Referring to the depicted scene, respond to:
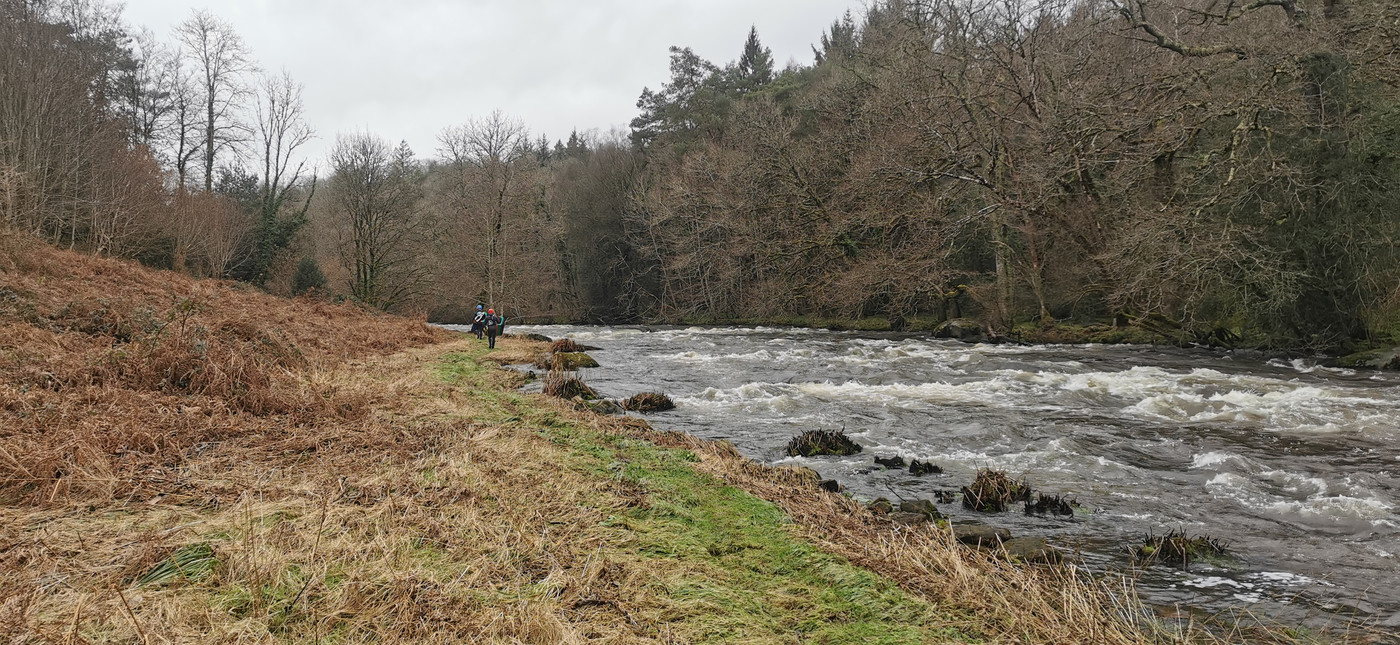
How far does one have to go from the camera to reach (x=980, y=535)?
497 cm

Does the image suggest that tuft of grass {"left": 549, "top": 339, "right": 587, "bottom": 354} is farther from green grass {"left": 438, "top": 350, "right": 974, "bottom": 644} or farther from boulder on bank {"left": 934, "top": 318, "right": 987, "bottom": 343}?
green grass {"left": 438, "top": 350, "right": 974, "bottom": 644}

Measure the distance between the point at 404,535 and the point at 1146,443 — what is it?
8858 millimetres

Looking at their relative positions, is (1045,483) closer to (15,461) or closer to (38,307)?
(15,461)

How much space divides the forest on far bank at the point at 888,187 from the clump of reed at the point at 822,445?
1283cm

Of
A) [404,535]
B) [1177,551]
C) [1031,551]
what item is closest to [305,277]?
[404,535]

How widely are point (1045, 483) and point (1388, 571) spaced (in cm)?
266

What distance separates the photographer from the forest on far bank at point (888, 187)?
51.5ft

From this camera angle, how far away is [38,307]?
328 inches

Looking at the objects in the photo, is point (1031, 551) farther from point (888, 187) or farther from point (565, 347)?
point (888, 187)

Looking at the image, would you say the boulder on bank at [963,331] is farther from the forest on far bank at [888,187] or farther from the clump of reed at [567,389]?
the clump of reed at [567,389]

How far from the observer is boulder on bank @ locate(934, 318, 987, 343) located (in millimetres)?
24603

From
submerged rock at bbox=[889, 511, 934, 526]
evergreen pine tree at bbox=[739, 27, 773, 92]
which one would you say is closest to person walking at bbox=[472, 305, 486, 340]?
submerged rock at bbox=[889, 511, 934, 526]

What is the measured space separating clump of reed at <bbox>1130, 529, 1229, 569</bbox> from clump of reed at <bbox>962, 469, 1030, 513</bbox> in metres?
1.18

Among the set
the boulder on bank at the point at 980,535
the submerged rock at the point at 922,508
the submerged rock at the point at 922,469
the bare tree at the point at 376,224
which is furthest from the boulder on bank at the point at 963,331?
the bare tree at the point at 376,224
